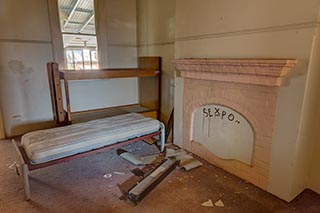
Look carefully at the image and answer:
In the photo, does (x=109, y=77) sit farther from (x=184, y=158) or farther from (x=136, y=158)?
(x=184, y=158)

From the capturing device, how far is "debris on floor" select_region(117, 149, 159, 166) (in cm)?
251

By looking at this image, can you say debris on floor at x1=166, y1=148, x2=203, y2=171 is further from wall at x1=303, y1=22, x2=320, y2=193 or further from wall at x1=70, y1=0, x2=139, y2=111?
wall at x1=70, y1=0, x2=139, y2=111

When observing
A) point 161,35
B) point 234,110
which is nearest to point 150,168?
point 234,110

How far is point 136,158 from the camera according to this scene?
2.59 meters

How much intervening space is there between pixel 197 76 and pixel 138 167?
1.27 metres

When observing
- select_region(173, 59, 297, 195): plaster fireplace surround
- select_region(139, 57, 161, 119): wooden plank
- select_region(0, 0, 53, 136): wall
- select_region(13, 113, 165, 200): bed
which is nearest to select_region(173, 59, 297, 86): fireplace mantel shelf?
select_region(173, 59, 297, 195): plaster fireplace surround

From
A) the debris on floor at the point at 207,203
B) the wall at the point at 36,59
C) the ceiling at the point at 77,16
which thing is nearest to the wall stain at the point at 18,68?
the wall at the point at 36,59

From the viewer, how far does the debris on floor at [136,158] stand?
8.24ft

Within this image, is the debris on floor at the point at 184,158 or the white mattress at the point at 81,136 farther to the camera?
the debris on floor at the point at 184,158

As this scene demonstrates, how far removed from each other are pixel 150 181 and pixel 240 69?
54.1 inches

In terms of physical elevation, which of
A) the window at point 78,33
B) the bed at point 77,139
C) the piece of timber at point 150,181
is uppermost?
the window at point 78,33

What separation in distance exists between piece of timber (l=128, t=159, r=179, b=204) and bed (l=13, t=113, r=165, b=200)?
43 cm

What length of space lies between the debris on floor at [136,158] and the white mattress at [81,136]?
0.32 meters

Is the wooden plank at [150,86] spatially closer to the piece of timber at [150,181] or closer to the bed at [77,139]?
the bed at [77,139]
